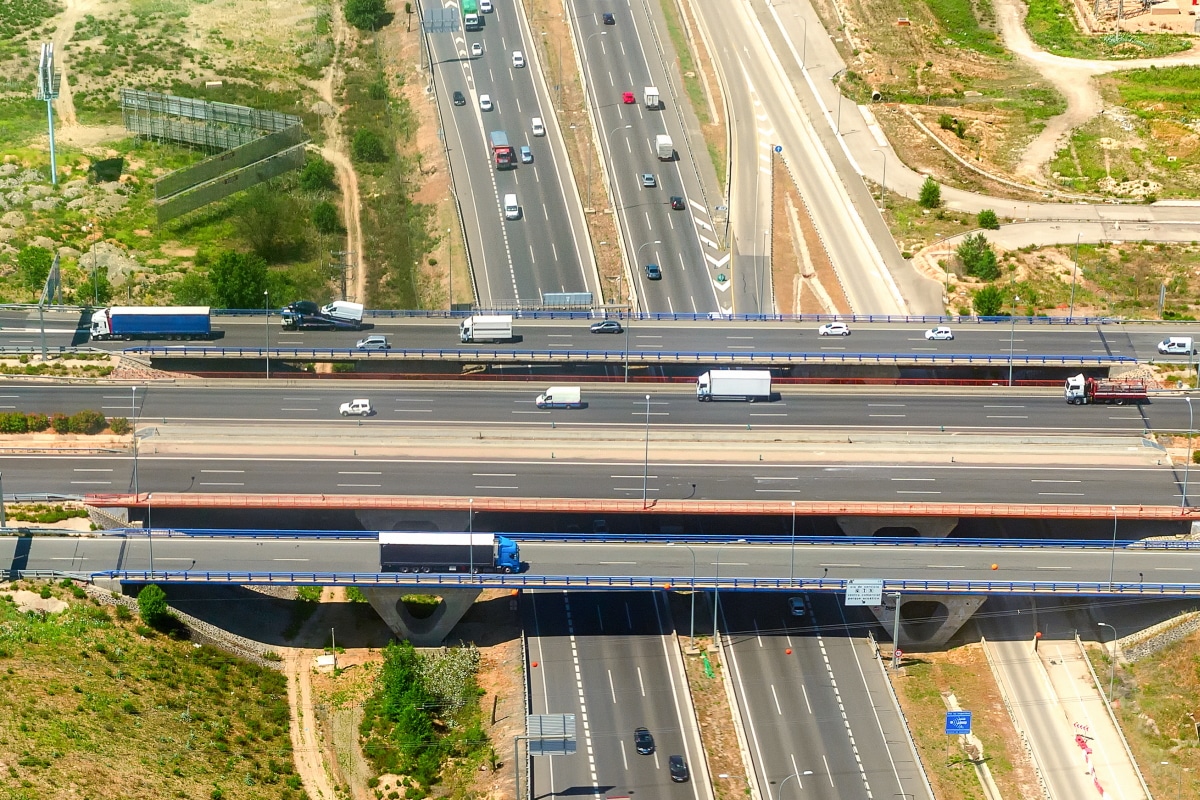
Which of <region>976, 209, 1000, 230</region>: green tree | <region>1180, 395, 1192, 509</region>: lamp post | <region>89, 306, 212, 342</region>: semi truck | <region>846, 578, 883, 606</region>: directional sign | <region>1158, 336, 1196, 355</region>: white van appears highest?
<region>976, 209, 1000, 230</region>: green tree

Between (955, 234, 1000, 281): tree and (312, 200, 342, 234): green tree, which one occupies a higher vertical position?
(312, 200, 342, 234): green tree

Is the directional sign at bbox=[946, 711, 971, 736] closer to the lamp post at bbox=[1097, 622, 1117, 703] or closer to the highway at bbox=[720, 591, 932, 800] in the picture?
the highway at bbox=[720, 591, 932, 800]

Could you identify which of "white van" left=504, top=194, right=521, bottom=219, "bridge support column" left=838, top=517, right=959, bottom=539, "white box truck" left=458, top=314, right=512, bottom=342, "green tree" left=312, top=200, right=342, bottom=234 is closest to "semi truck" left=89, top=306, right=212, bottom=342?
"white box truck" left=458, top=314, right=512, bottom=342

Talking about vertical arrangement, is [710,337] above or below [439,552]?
above

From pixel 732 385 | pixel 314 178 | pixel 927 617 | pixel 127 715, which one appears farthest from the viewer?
pixel 314 178

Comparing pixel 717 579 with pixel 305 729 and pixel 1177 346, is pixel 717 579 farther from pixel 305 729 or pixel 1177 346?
pixel 1177 346

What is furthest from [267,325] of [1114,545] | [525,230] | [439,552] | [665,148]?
[1114,545]
